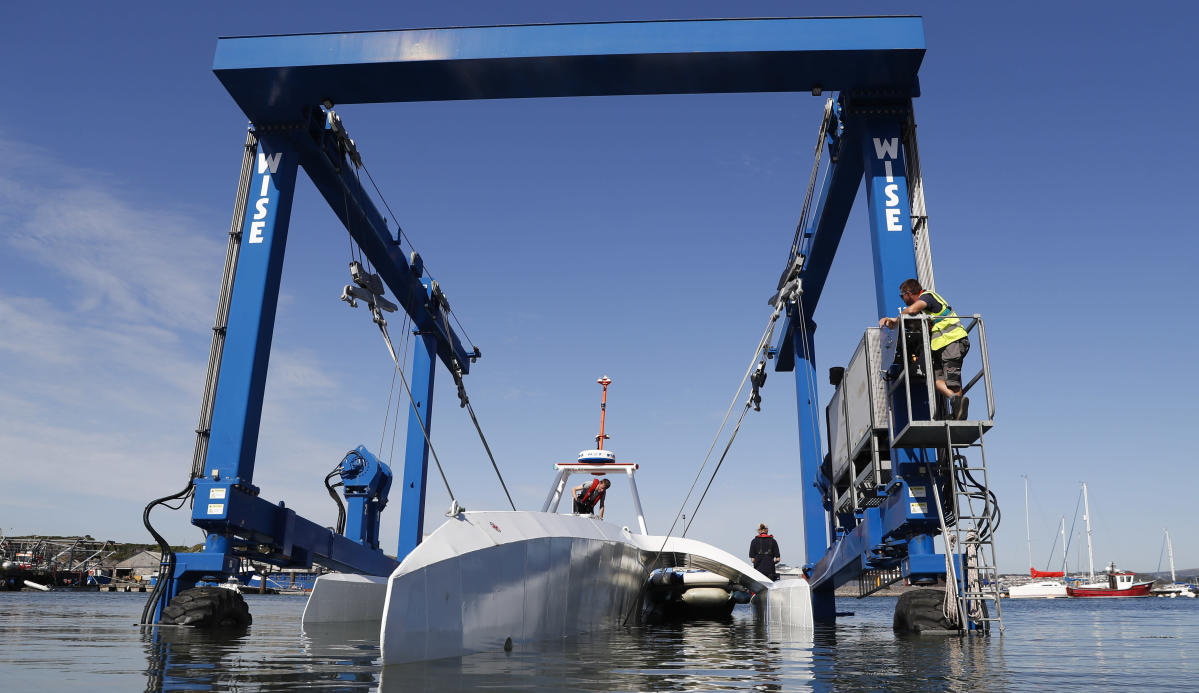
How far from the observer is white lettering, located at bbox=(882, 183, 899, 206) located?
9.98 metres

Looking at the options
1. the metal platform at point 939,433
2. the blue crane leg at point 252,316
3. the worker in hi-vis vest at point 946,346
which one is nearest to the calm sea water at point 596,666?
the metal platform at point 939,433

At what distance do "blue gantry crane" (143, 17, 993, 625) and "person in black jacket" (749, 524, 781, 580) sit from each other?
4.37m

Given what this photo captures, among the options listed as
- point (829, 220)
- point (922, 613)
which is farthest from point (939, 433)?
point (829, 220)

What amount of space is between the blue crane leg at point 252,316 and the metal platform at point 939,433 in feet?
25.5

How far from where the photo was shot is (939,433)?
8.23m

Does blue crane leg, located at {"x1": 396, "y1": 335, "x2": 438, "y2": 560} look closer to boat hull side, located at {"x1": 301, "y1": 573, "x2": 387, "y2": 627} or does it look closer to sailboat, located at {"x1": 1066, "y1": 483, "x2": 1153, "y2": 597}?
boat hull side, located at {"x1": 301, "y1": 573, "x2": 387, "y2": 627}

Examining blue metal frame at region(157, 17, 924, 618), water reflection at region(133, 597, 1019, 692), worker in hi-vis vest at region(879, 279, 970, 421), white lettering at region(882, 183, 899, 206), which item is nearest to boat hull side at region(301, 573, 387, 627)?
blue metal frame at region(157, 17, 924, 618)

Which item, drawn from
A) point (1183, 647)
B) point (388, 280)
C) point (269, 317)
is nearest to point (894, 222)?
point (1183, 647)

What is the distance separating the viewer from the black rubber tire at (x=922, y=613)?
9.07 meters

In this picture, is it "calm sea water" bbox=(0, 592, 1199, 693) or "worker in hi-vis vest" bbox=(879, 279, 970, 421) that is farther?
"worker in hi-vis vest" bbox=(879, 279, 970, 421)

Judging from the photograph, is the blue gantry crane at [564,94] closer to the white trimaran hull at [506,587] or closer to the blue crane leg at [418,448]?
the white trimaran hull at [506,587]

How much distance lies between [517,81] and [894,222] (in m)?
5.22

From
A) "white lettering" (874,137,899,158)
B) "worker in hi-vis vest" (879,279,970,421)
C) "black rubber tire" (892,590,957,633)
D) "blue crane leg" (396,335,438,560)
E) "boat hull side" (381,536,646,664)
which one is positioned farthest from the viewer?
"blue crane leg" (396,335,438,560)

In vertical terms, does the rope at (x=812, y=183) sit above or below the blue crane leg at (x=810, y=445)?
above
